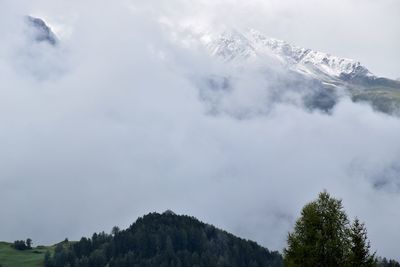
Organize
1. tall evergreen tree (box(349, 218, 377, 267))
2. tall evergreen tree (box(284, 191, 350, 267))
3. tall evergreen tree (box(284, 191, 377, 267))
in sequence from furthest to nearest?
tall evergreen tree (box(284, 191, 350, 267))
tall evergreen tree (box(284, 191, 377, 267))
tall evergreen tree (box(349, 218, 377, 267))

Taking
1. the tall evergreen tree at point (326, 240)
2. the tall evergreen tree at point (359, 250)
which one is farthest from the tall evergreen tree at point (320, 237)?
the tall evergreen tree at point (359, 250)

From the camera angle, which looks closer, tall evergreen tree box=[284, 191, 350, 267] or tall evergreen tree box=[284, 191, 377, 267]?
tall evergreen tree box=[284, 191, 377, 267]

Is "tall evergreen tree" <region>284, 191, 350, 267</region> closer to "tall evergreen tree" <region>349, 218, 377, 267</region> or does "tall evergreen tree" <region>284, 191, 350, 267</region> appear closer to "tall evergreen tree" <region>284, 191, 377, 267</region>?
"tall evergreen tree" <region>284, 191, 377, 267</region>

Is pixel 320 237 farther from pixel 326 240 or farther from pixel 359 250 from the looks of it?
pixel 359 250

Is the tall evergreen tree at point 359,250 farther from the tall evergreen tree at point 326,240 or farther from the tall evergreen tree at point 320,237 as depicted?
the tall evergreen tree at point 320,237

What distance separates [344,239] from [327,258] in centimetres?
201

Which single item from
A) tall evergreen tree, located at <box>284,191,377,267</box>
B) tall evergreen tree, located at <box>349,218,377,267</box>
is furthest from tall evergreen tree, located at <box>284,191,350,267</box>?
tall evergreen tree, located at <box>349,218,377,267</box>

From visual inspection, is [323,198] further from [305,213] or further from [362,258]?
[362,258]

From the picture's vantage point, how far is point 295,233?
49.0 meters

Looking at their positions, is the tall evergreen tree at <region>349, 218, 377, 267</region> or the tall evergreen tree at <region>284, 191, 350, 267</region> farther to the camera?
the tall evergreen tree at <region>284, 191, 350, 267</region>

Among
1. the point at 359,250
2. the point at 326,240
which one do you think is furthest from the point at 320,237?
the point at 359,250

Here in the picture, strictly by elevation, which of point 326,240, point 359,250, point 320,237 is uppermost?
point 320,237

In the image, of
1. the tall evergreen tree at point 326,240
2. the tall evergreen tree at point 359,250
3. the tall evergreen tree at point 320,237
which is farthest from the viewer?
the tall evergreen tree at point 320,237

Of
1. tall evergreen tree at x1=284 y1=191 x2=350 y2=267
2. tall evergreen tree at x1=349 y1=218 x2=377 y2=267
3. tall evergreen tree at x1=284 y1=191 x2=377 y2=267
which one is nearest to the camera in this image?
tall evergreen tree at x1=349 y1=218 x2=377 y2=267
